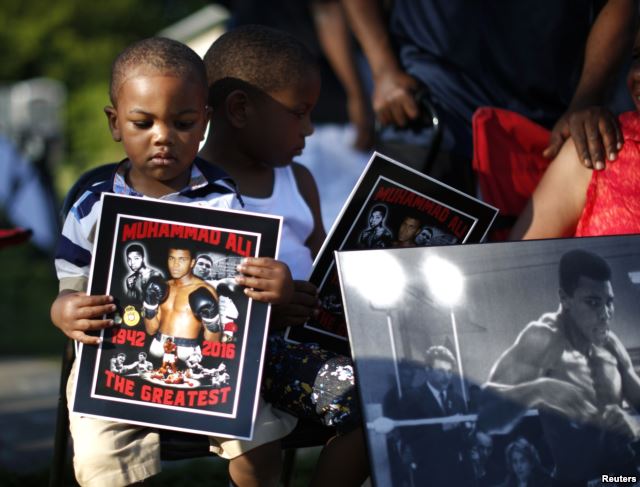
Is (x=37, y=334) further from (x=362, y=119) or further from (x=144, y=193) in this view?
(x=144, y=193)

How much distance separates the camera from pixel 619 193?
2727 mm

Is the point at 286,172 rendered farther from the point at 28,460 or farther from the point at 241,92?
the point at 28,460

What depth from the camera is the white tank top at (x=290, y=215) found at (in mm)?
2812

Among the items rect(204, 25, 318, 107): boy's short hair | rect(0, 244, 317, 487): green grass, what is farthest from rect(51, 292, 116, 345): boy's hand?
rect(204, 25, 318, 107): boy's short hair

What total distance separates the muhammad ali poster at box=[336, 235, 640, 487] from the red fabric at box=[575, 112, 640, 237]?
0.41 meters

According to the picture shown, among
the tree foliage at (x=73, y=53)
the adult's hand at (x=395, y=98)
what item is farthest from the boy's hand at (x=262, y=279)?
the tree foliage at (x=73, y=53)

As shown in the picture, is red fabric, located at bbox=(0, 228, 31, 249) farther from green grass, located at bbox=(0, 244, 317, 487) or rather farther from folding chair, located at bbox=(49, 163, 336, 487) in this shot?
green grass, located at bbox=(0, 244, 317, 487)

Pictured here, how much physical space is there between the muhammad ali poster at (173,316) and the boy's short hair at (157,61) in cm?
36

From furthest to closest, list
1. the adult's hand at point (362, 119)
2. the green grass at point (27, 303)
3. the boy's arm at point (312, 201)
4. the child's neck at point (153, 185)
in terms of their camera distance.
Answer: the green grass at point (27, 303), the adult's hand at point (362, 119), the boy's arm at point (312, 201), the child's neck at point (153, 185)

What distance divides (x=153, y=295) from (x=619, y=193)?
3.98 feet

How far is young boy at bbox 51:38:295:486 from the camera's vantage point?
7.56 feet

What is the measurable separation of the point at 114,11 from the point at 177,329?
999 inches

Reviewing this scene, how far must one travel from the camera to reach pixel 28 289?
1416 cm

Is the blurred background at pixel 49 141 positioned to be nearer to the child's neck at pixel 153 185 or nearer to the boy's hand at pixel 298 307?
the child's neck at pixel 153 185
